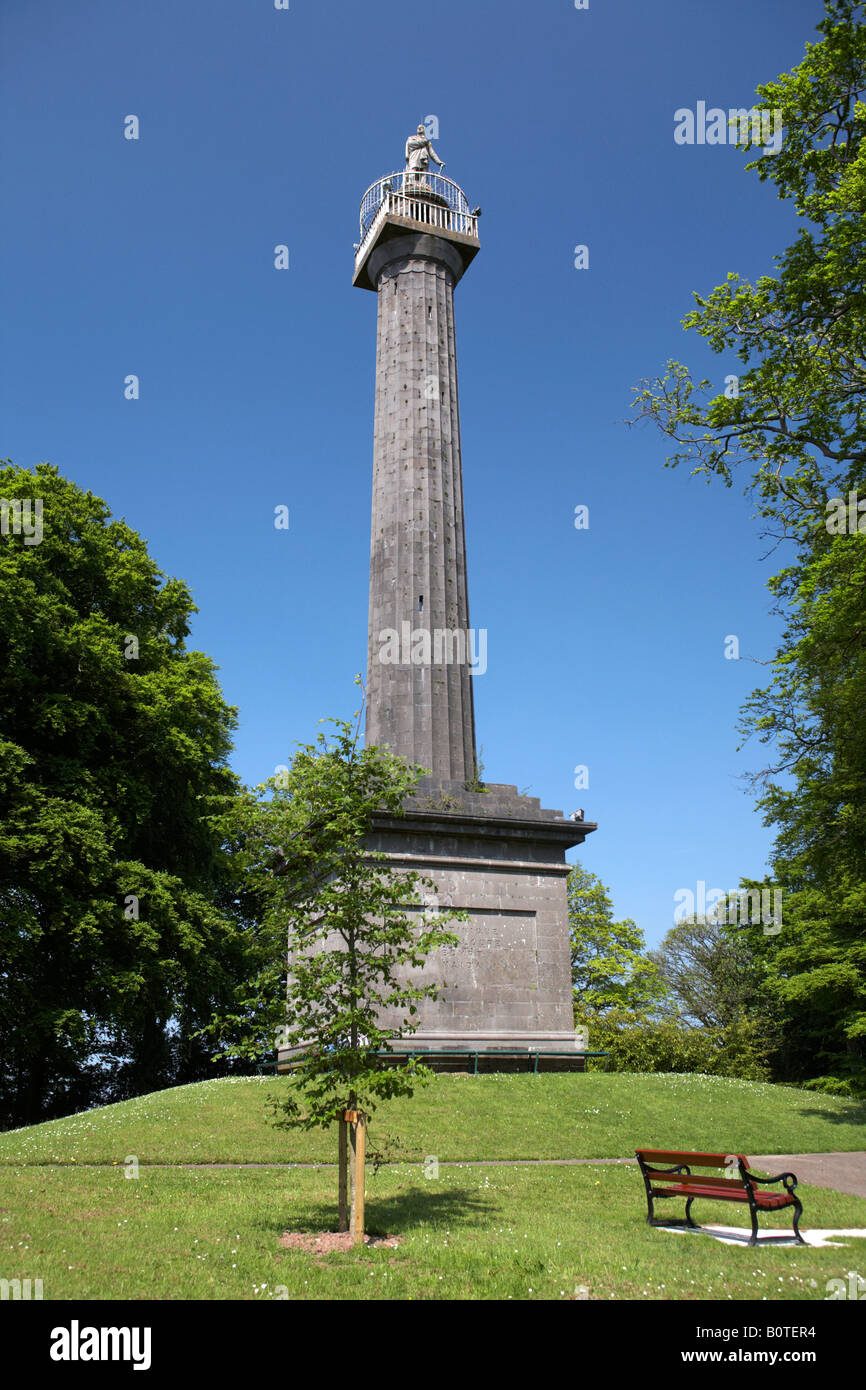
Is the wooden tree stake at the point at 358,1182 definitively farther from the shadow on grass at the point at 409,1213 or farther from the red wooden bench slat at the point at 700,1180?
the red wooden bench slat at the point at 700,1180

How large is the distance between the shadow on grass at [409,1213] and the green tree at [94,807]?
14666 millimetres

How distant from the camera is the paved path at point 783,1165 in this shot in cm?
1398

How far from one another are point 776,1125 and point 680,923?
97.7 feet

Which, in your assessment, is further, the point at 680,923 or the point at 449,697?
the point at 680,923

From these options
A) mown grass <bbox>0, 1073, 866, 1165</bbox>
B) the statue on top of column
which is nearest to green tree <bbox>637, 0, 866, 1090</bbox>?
mown grass <bbox>0, 1073, 866, 1165</bbox>

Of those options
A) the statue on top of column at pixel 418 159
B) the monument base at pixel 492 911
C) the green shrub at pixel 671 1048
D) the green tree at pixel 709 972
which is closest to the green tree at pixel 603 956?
the green tree at pixel 709 972

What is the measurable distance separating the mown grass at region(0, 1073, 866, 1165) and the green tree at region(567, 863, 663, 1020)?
22020 millimetres

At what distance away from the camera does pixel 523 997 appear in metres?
21.4

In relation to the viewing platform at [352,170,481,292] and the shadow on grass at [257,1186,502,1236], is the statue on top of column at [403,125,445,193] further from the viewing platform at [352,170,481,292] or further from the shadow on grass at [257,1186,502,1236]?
the shadow on grass at [257,1186,502,1236]

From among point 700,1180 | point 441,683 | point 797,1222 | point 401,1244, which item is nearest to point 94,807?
point 441,683

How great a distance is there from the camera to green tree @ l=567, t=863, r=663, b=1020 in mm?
42406
